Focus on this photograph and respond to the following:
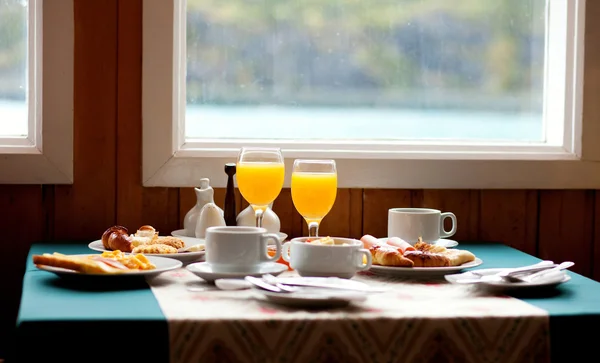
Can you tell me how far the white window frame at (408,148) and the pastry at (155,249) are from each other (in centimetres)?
51

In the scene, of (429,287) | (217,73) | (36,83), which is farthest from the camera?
(217,73)

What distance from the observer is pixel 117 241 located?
1.78 metres

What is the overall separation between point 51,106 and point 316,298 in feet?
3.85

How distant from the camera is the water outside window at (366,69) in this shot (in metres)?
2.37

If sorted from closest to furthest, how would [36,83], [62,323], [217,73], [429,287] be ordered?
1. [62,323]
2. [429,287]
3. [36,83]
4. [217,73]

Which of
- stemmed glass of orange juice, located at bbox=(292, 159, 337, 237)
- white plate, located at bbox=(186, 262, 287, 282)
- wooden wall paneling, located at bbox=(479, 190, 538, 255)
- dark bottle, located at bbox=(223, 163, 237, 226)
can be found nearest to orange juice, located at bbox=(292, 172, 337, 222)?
stemmed glass of orange juice, located at bbox=(292, 159, 337, 237)

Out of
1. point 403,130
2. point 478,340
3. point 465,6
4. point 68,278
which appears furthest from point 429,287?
point 465,6

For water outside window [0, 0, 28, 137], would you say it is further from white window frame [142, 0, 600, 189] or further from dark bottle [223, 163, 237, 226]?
dark bottle [223, 163, 237, 226]

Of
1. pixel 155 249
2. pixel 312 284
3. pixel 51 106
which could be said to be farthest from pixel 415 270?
pixel 51 106

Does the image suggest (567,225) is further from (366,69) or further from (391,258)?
(391,258)

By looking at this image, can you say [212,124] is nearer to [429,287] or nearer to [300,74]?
[300,74]

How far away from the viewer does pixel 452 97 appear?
246 cm

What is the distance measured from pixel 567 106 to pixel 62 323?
5.53ft

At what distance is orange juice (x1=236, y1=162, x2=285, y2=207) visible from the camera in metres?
1.95
